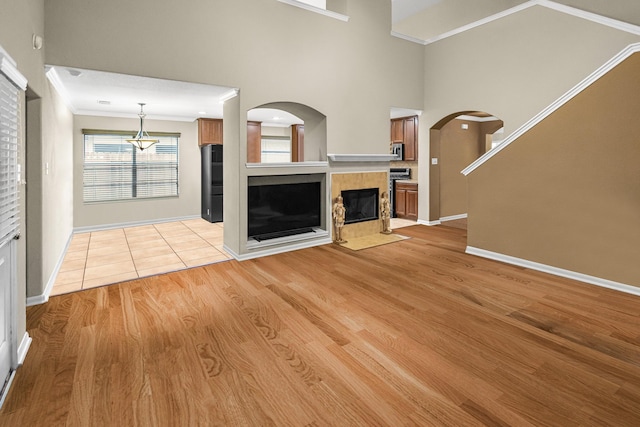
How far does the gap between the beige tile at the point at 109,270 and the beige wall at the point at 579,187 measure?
4.70 m

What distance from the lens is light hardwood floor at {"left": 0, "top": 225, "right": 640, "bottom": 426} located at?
1758mm

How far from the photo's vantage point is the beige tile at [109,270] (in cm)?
397

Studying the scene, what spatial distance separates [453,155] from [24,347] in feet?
25.3

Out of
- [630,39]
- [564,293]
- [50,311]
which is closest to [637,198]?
[564,293]

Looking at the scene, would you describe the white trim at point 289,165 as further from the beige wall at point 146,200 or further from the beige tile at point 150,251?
the beige wall at point 146,200

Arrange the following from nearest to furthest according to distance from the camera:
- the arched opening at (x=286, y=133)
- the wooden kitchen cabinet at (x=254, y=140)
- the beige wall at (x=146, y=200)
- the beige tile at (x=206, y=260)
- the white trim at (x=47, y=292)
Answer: the white trim at (x=47, y=292), the beige tile at (x=206, y=260), the arched opening at (x=286, y=133), the beige wall at (x=146, y=200), the wooden kitchen cabinet at (x=254, y=140)

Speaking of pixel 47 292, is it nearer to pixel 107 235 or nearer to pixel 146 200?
pixel 107 235

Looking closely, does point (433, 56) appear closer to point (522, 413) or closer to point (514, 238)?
point (514, 238)

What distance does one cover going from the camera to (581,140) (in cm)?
362

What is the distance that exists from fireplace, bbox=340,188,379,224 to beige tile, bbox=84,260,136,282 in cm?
326

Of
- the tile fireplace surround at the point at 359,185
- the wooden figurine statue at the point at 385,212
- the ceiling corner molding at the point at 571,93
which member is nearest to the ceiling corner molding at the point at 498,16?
the ceiling corner molding at the point at 571,93

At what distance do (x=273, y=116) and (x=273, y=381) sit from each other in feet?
19.5

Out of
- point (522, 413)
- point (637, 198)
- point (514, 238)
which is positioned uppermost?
point (637, 198)

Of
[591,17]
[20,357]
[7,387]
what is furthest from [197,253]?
[591,17]
